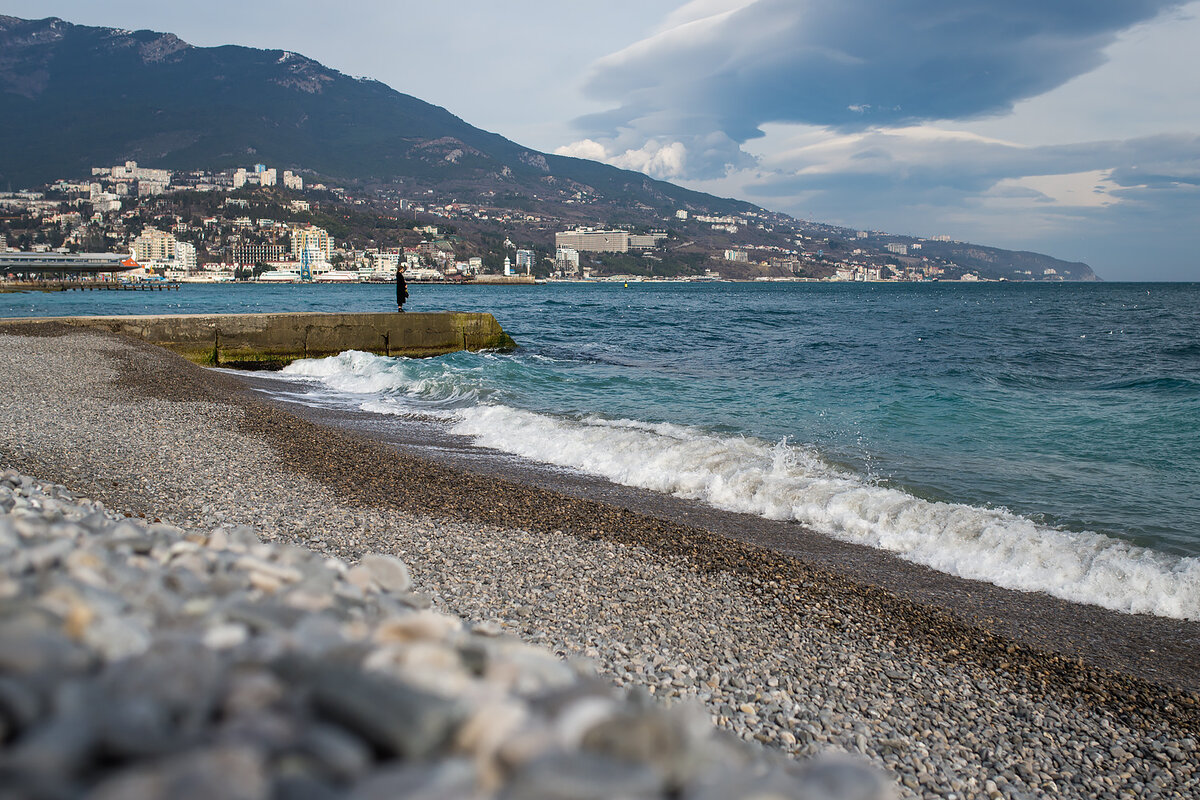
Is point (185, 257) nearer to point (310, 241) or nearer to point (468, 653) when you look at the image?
point (310, 241)

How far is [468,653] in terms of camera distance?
1700mm

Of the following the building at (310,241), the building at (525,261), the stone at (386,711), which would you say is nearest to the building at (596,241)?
the building at (525,261)

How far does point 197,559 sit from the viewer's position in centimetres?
220

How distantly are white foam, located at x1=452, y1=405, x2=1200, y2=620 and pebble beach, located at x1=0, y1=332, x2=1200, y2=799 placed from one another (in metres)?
0.55

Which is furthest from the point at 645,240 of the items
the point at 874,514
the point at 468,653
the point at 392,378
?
the point at 468,653

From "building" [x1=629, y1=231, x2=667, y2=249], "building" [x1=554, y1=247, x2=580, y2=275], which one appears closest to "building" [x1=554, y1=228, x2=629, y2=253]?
"building" [x1=629, y1=231, x2=667, y2=249]

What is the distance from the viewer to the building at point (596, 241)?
17562 cm

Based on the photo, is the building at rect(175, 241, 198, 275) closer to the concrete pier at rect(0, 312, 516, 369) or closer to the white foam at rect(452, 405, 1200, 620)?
the concrete pier at rect(0, 312, 516, 369)

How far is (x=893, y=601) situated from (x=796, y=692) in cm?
181

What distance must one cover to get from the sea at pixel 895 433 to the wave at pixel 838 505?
0.02 metres

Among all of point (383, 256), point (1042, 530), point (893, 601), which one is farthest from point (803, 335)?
point (383, 256)

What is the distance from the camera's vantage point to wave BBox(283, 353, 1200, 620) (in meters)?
5.99

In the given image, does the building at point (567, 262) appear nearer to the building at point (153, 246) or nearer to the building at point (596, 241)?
the building at point (596, 241)

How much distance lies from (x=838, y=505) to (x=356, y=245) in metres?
146
